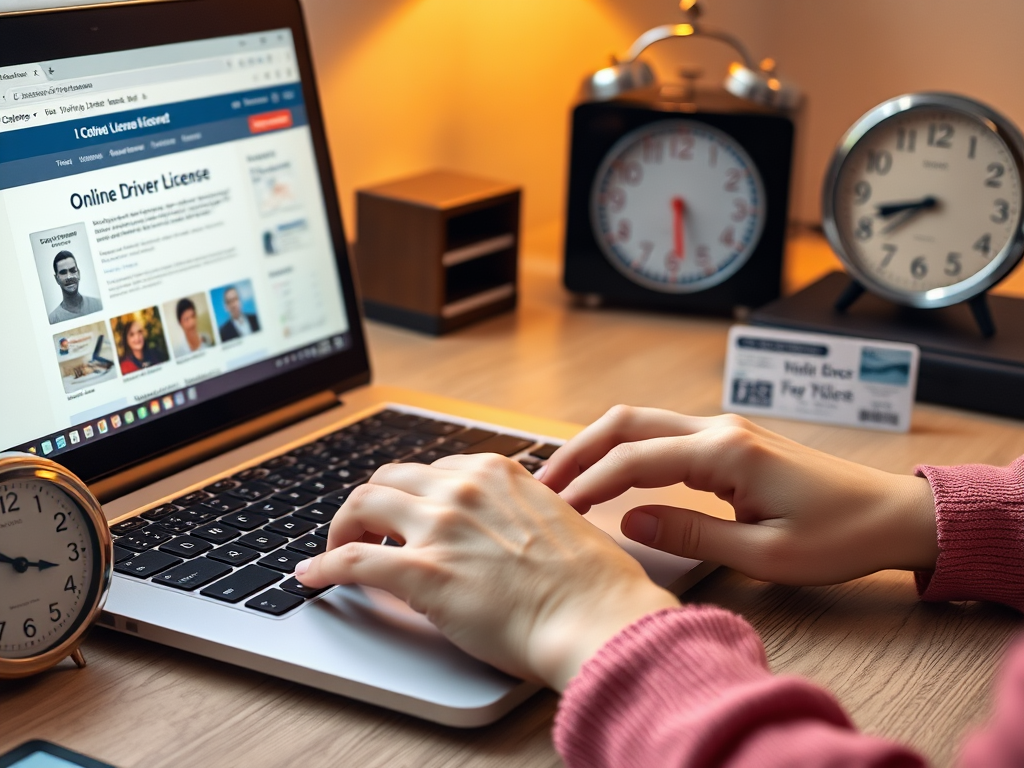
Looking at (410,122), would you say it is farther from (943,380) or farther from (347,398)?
(943,380)

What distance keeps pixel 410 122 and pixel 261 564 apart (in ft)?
3.41

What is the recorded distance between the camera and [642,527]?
0.76 m

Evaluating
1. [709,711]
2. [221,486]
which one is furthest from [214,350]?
[709,711]

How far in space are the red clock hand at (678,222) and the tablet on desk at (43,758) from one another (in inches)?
41.6

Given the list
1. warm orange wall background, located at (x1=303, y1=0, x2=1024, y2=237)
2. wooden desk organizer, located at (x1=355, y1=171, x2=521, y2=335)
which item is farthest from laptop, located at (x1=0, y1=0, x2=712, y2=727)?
warm orange wall background, located at (x1=303, y1=0, x2=1024, y2=237)

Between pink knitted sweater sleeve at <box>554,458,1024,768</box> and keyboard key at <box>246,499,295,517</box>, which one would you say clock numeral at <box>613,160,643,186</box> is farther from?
pink knitted sweater sleeve at <box>554,458,1024,768</box>

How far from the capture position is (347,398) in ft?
3.63

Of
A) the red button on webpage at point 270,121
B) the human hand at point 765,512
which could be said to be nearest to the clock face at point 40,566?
the human hand at point 765,512

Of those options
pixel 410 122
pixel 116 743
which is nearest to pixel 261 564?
pixel 116 743

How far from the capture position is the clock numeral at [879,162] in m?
1.30

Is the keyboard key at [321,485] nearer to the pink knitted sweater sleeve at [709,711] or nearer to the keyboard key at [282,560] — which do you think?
the keyboard key at [282,560]

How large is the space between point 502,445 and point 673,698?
1.47 ft

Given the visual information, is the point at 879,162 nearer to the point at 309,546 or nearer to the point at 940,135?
the point at 940,135

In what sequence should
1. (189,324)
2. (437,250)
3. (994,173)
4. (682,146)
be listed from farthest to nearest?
1. (682,146)
2. (437,250)
3. (994,173)
4. (189,324)
